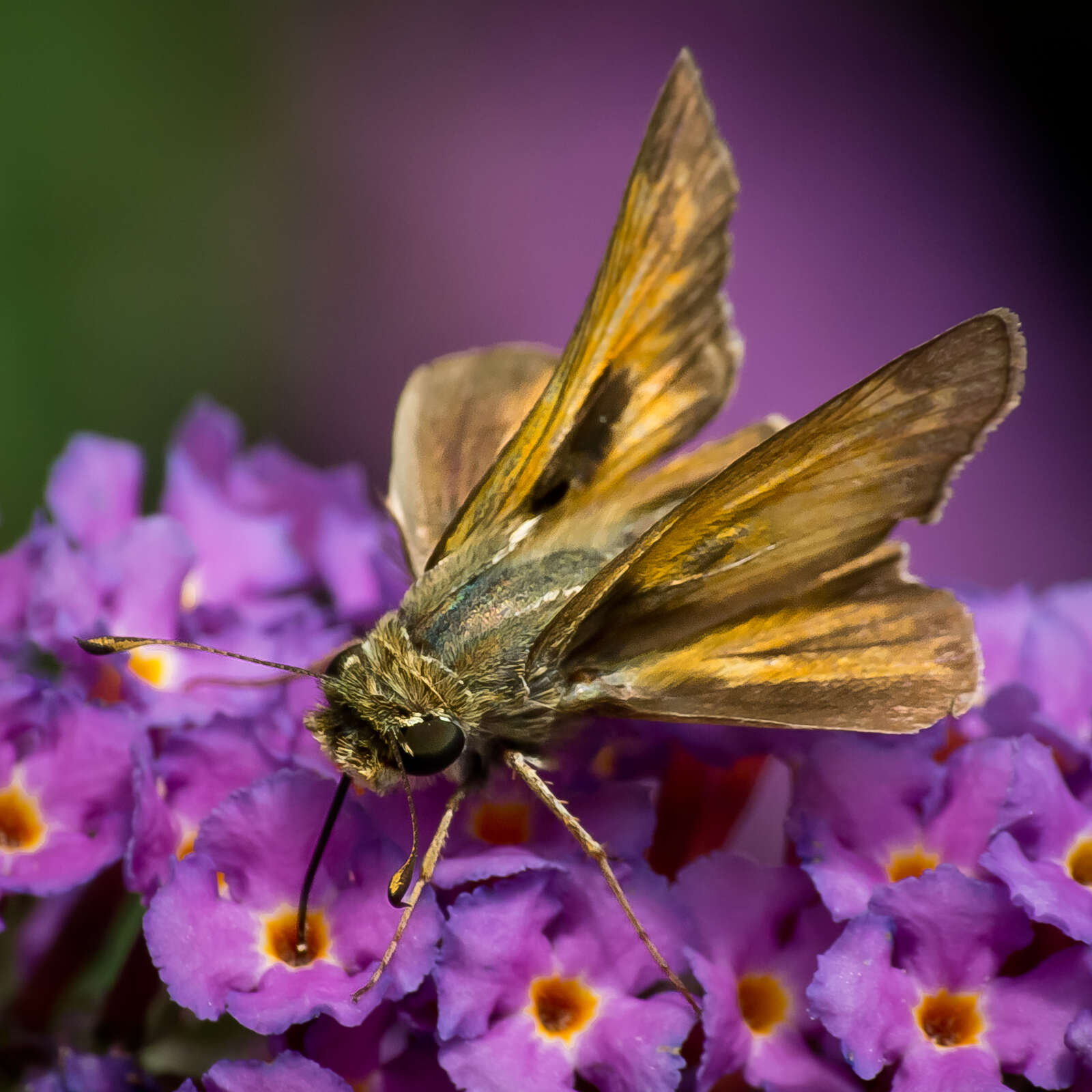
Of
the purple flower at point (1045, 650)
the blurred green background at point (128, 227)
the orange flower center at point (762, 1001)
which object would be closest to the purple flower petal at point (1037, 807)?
the purple flower at point (1045, 650)

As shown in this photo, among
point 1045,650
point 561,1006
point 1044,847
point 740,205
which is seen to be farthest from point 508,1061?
point 740,205

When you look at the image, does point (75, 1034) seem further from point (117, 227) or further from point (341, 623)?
point (117, 227)

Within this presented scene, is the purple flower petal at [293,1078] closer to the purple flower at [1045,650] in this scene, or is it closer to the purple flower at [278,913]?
the purple flower at [278,913]

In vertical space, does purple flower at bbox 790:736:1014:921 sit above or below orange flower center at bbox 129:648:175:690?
above

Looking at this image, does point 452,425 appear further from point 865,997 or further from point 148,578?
point 865,997

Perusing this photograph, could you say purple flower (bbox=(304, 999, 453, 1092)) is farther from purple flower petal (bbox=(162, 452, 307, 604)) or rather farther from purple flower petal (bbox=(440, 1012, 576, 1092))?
purple flower petal (bbox=(162, 452, 307, 604))

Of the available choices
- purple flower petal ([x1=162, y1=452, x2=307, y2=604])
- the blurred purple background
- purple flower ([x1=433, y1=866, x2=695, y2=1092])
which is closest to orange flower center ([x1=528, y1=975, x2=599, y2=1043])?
purple flower ([x1=433, y1=866, x2=695, y2=1092])

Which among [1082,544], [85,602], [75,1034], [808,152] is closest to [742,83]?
[808,152]
